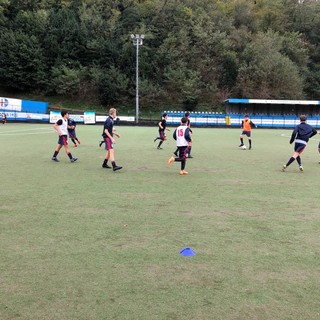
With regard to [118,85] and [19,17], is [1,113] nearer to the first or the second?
[118,85]

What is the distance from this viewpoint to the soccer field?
3.44 meters

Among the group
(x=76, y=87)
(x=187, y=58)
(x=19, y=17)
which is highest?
(x=19, y=17)

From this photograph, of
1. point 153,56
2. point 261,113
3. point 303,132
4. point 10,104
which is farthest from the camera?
point 153,56

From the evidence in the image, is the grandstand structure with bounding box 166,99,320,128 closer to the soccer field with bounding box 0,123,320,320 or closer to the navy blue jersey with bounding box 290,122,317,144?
the navy blue jersey with bounding box 290,122,317,144

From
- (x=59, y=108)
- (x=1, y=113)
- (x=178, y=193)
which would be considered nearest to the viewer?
(x=178, y=193)

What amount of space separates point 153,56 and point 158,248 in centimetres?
6272

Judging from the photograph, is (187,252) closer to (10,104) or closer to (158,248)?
(158,248)

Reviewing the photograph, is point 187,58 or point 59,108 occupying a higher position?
point 187,58

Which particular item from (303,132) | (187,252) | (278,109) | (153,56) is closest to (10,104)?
(153,56)

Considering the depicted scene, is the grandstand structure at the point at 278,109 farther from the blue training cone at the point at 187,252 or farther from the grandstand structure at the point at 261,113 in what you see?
the blue training cone at the point at 187,252

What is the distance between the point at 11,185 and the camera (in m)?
8.62

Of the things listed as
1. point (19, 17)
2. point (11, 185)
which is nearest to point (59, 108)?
point (19, 17)

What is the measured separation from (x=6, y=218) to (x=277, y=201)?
505 centimetres

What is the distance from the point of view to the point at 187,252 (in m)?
4.67
